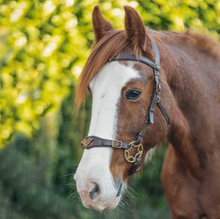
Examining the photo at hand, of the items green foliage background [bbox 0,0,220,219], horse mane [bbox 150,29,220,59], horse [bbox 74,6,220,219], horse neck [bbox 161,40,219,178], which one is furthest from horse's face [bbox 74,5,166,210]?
green foliage background [bbox 0,0,220,219]

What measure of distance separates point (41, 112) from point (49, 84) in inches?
14.0

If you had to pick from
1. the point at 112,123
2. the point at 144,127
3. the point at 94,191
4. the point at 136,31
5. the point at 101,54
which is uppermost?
the point at 136,31

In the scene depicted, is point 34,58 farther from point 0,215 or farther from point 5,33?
point 0,215

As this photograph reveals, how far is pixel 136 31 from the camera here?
1650 millimetres

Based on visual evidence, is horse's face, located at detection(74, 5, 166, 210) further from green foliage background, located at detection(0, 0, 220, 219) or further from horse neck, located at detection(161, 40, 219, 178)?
green foliage background, located at detection(0, 0, 220, 219)

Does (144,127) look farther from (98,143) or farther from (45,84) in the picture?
(45,84)

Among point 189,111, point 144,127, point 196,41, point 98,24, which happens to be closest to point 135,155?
point 144,127

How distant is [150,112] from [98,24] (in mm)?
783

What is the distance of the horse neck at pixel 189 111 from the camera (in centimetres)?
191

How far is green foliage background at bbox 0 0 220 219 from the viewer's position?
9.59 feet

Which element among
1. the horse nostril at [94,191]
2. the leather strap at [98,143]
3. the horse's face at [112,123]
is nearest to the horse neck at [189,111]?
the horse's face at [112,123]

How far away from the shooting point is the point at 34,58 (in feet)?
9.81

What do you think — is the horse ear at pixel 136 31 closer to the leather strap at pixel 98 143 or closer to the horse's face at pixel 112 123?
the horse's face at pixel 112 123

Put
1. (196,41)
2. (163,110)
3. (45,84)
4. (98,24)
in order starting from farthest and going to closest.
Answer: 1. (45,84)
2. (196,41)
3. (98,24)
4. (163,110)
